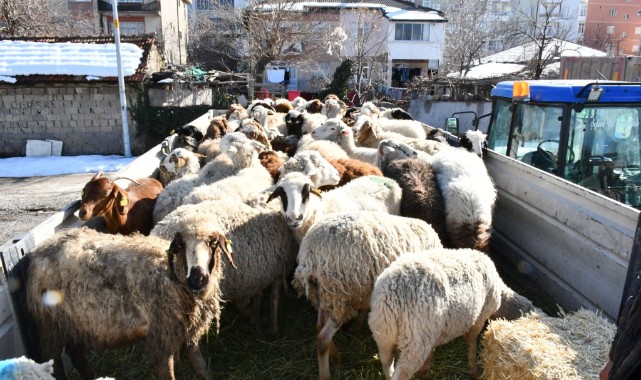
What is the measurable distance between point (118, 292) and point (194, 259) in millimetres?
582

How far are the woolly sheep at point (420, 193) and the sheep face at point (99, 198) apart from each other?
3.04m

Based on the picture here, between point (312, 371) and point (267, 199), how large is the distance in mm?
1807

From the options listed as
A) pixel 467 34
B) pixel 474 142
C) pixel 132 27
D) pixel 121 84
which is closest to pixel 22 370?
pixel 474 142

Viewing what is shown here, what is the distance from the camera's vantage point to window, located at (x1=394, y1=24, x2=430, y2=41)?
4091cm

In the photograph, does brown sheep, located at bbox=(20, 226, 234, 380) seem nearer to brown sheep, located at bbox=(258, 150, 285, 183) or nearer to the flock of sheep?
the flock of sheep

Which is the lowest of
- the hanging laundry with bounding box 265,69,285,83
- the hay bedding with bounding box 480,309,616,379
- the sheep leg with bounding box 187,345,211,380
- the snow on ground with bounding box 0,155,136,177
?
the snow on ground with bounding box 0,155,136,177

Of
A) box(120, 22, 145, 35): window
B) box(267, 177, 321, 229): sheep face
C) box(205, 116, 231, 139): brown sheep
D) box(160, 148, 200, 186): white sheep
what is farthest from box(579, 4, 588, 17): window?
box(267, 177, 321, 229): sheep face

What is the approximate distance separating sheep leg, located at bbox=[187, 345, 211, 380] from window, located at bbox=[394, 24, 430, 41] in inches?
1582

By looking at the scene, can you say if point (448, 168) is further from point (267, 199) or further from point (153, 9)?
point (153, 9)

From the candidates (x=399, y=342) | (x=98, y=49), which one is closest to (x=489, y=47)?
(x=98, y=49)

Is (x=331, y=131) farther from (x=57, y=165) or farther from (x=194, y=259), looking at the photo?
(x=57, y=165)

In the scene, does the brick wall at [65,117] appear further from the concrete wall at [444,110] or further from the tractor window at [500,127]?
the tractor window at [500,127]

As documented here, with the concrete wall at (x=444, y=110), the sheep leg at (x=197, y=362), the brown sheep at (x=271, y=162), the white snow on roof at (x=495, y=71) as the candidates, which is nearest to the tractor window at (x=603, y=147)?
the brown sheep at (x=271, y=162)

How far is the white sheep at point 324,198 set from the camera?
4.61 meters
